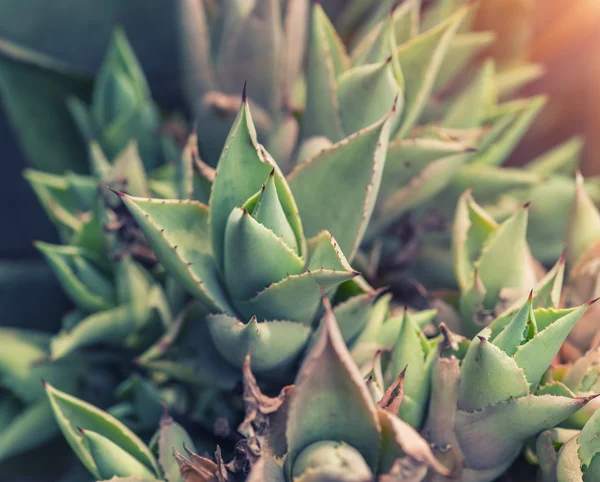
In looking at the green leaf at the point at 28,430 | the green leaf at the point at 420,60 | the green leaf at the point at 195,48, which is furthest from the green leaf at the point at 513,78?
the green leaf at the point at 28,430

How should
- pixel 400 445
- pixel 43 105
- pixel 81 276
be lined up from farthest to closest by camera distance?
pixel 43 105 < pixel 81 276 < pixel 400 445

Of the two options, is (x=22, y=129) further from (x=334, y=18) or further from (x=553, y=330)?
(x=553, y=330)

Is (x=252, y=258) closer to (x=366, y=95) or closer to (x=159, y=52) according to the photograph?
(x=366, y=95)

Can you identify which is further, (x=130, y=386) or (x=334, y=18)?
(x=334, y=18)

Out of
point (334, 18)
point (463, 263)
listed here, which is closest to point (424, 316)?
point (463, 263)

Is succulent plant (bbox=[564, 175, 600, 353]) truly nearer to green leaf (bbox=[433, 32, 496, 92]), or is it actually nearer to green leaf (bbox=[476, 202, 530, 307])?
green leaf (bbox=[476, 202, 530, 307])

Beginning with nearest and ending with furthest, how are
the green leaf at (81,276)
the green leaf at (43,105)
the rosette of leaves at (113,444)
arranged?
1. the rosette of leaves at (113,444)
2. the green leaf at (81,276)
3. the green leaf at (43,105)

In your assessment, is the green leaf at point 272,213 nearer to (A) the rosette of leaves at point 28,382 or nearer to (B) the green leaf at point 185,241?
(B) the green leaf at point 185,241

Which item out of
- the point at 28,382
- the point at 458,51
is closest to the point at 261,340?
the point at 28,382
